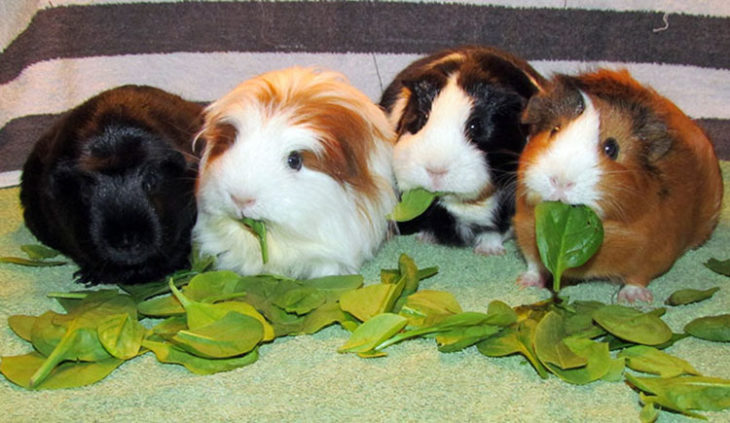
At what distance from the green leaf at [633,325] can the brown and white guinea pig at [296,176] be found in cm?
57

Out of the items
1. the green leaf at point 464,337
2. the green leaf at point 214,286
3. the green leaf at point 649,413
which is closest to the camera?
the green leaf at point 649,413

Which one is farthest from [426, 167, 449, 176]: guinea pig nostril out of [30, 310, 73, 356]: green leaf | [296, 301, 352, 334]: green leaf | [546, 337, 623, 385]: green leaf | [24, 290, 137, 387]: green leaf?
[30, 310, 73, 356]: green leaf

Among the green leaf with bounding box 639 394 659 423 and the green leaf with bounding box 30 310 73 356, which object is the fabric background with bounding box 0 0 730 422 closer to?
the green leaf with bounding box 30 310 73 356

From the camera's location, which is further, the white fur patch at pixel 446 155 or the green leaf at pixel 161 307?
the white fur patch at pixel 446 155

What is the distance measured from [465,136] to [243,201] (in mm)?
538

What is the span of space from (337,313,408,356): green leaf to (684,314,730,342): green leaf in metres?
0.60

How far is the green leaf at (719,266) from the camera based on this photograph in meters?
1.88

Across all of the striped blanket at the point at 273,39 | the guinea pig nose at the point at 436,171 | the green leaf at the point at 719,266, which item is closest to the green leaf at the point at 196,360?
the guinea pig nose at the point at 436,171

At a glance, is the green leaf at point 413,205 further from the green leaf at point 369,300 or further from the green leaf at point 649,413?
the green leaf at point 649,413

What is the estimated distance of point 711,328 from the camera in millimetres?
1571

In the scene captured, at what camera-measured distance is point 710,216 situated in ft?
6.31

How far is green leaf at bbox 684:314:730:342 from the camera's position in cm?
157

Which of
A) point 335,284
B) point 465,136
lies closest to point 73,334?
point 335,284

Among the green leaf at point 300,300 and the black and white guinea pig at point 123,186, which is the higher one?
the black and white guinea pig at point 123,186
